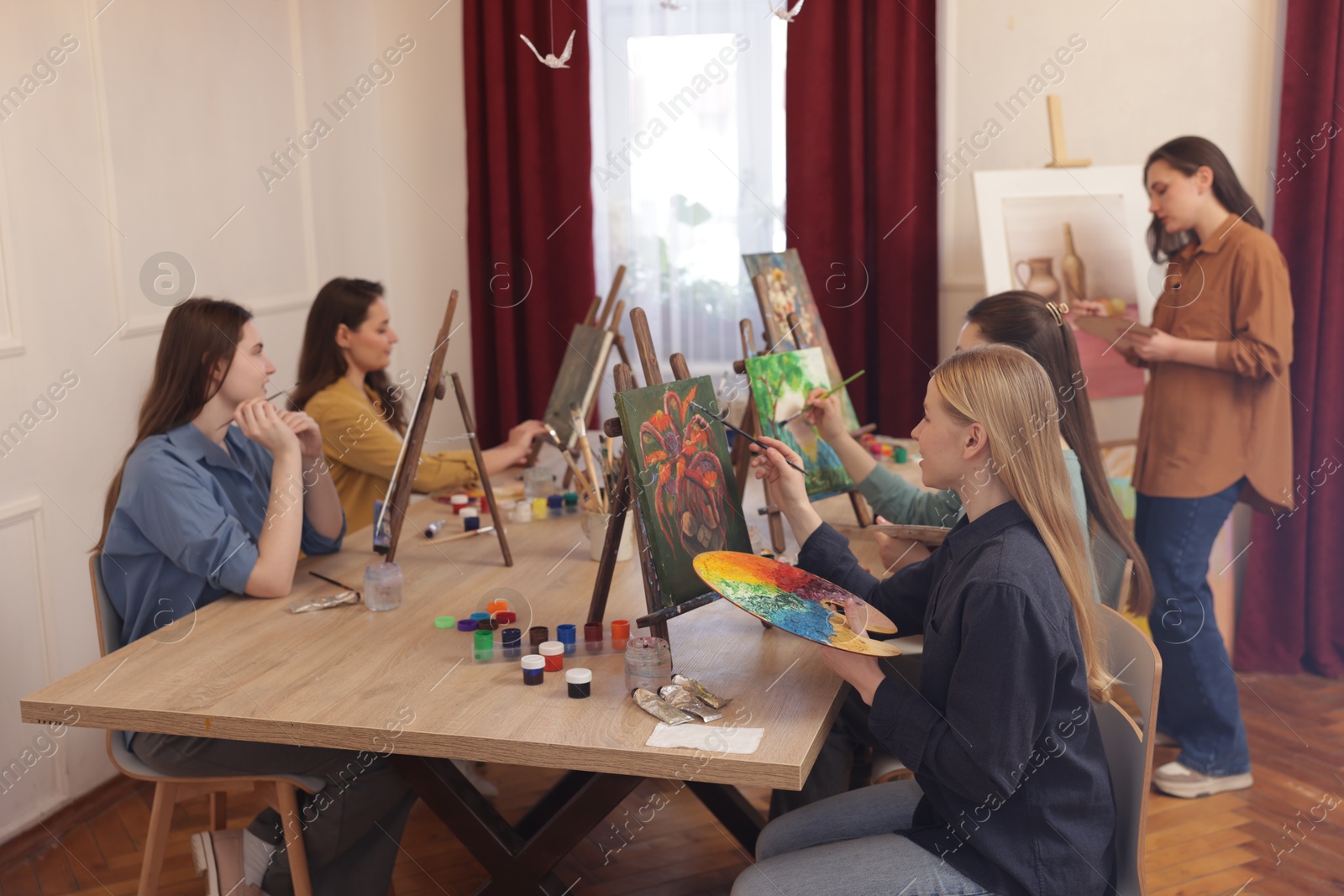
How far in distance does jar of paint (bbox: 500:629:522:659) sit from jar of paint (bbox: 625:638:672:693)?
0.73 feet

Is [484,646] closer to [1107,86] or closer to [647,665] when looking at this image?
[647,665]

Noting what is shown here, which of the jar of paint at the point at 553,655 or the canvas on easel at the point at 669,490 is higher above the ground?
the canvas on easel at the point at 669,490

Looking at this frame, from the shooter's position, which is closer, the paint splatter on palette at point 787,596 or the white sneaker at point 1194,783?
the paint splatter on palette at point 787,596

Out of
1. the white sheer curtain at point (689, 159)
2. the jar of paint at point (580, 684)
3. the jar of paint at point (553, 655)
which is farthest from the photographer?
the white sheer curtain at point (689, 159)

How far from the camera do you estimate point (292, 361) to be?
3896 mm

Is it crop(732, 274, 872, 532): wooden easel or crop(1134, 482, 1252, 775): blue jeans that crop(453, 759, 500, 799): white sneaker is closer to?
crop(732, 274, 872, 532): wooden easel

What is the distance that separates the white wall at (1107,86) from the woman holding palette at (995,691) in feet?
8.32

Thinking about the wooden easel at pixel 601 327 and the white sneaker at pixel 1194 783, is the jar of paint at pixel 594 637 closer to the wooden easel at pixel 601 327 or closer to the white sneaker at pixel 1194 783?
the wooden easel at pixel 601 327

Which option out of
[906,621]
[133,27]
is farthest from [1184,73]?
[133,27]

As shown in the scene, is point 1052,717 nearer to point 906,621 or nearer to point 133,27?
point 906,621

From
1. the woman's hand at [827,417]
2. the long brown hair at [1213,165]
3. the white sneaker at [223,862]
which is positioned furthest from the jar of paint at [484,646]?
the long brown hair at [1213,165]

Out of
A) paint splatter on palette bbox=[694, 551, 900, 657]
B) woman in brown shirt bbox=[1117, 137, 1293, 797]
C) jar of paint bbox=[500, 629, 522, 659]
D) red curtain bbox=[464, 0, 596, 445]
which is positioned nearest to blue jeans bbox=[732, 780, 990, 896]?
paint splatter on palette bbox=[694, 551, 900, 657]

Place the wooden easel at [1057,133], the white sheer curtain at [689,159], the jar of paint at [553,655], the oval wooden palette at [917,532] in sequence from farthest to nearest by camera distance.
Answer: the white sheer curtain at [689,159] → the wooden easel at [1057,133] → the oval wooden palette at [917,532] → the jar of paint at [553,655]

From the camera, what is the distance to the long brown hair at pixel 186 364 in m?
2.25
